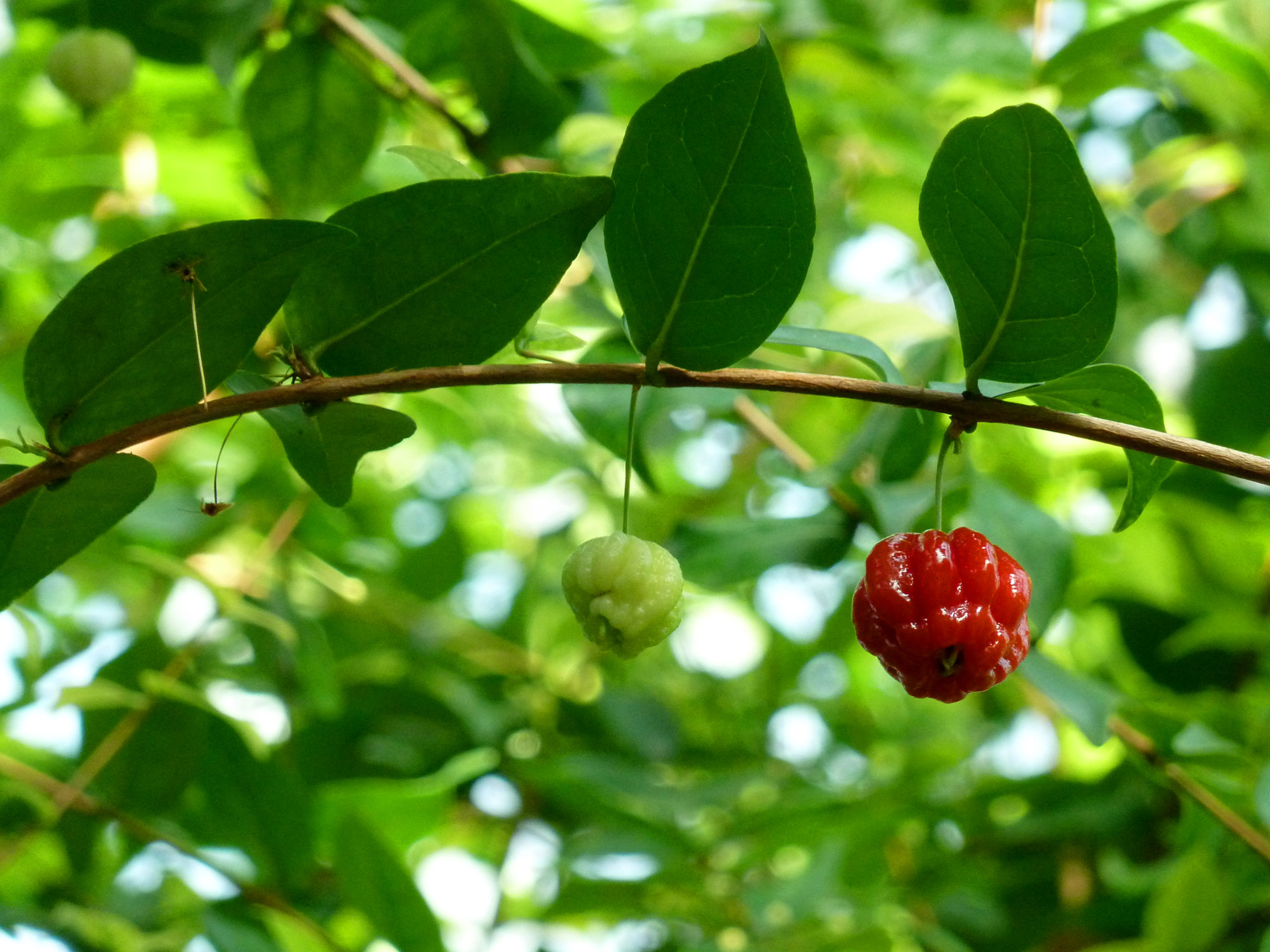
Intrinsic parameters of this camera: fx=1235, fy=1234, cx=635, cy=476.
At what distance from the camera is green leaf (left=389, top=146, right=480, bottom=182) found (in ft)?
3.35

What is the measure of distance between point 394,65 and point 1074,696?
118 cm

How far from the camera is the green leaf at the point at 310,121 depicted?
171 centimetres

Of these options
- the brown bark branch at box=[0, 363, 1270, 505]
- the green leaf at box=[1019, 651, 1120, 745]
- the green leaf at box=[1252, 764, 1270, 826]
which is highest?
the brown bark branch at box=[0, 363, 1270, 505]

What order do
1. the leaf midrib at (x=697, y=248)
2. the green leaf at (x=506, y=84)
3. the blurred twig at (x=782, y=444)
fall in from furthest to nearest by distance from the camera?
the blurred twig at (x=782, y=444), the green leaf at (x=506, y=84), the leaf midrib at (x=697, y=248)

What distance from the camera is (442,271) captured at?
0.97m

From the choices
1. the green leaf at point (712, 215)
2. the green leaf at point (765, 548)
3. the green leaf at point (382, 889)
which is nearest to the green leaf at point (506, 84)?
the green leaf at point (765, 548)

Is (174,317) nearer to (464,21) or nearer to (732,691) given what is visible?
(464,21)

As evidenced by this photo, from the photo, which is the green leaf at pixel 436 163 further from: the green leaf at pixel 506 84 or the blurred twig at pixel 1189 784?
the blurred twig at pixel 1189 784

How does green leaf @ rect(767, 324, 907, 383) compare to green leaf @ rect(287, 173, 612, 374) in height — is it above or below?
below

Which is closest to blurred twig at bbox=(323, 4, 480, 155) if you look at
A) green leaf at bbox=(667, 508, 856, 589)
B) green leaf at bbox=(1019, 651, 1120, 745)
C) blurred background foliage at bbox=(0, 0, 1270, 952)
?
blurred background foliage at bbox=(0, 0, 1270, 952)

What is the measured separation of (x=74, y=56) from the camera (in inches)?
68.8

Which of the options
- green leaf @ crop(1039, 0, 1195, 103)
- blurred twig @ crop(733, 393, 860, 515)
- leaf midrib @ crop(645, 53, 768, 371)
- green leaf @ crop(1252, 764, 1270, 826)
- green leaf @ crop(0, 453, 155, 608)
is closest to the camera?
leaf midrib @ crop(645, 53, 768, 371)

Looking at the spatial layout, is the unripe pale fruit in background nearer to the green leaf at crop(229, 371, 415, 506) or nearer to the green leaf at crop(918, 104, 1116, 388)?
the green leaf at crop(229, 371, 415, 506)

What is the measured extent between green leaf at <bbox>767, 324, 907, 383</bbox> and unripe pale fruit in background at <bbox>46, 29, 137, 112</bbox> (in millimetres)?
1183
